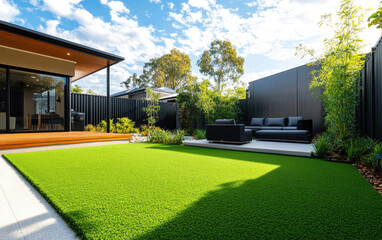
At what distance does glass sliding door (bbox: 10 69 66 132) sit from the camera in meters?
6.37

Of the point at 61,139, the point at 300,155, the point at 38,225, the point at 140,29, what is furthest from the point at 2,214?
the point at 140,29

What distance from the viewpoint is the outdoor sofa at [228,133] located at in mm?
5527

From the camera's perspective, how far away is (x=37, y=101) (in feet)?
22.5

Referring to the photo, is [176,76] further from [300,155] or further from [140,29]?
[300,155]

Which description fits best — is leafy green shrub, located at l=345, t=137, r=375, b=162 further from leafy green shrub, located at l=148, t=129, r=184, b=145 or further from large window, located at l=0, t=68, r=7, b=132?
large window, located at l=0, t=68, r=7, b=132

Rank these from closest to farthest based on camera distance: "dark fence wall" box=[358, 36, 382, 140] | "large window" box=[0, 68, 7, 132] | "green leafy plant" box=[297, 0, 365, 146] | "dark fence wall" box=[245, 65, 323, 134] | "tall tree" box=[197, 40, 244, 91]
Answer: "dark fence wall" box=[358, 36, 382, 140] < "green leafy plant" box=[297, 0, 365, 146] < "large window" box=[0, 68, 7, 132] < "dark fence wall" box=[245, 65, 323, 134] < "tall tree" box=[197, 40, 244, 91]

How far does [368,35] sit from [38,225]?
20.2 ft

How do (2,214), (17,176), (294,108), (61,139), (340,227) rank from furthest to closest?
(294,108) < (61,139) < (17,176) < (2,214) < (340,227)

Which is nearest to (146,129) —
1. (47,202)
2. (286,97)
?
(286,97)

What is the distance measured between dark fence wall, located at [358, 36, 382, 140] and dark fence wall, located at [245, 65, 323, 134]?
2117 millimetres

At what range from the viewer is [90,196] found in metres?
1.84

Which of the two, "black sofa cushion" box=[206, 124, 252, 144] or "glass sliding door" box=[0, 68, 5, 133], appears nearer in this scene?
"black sofa cushion" box=[206, 124, 252, 144]

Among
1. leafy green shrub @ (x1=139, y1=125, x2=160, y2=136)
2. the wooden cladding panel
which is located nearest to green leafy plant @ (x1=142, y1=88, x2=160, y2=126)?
leafy green shrub @ (x1=139, y1=125, x2=160, y2=136)

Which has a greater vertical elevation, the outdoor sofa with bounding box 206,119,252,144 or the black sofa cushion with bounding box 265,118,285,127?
the black sofa cushion with bounding box 265,118,285,127
